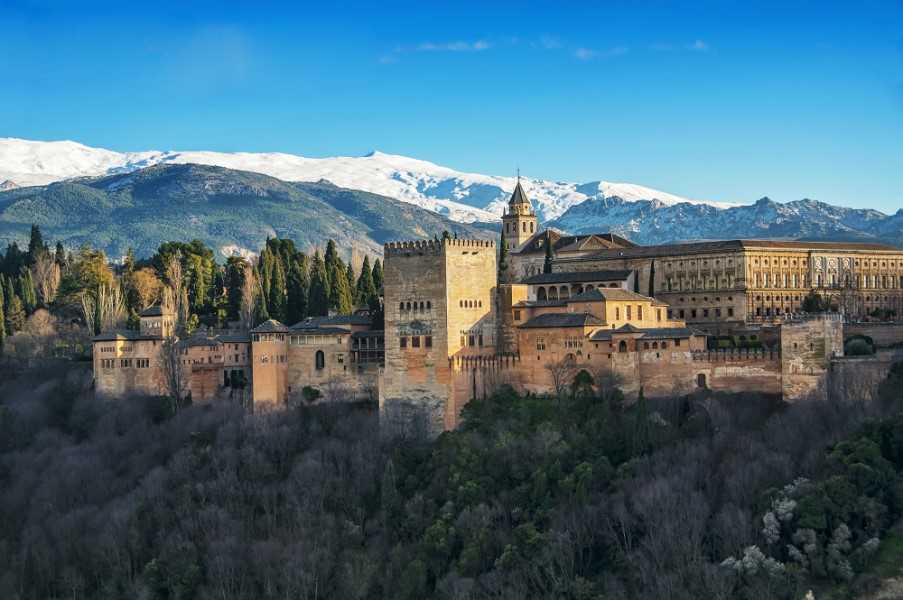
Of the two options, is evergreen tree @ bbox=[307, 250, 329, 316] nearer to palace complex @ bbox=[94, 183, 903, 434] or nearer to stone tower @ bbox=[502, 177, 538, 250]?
palace complex @ bbox=[94, 183, 903, 434]

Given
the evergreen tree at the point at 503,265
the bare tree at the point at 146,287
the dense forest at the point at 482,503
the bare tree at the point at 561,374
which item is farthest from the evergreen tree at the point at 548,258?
the bare tree at the point at 146,287

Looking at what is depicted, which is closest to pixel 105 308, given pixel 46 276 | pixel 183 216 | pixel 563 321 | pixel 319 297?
pixel 46 276

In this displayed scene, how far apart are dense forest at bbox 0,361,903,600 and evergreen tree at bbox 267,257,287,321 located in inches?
469

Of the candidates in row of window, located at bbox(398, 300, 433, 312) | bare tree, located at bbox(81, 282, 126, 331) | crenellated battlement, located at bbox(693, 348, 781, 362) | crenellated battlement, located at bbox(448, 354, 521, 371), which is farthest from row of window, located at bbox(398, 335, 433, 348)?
bare tree, located at bbox(81, 282, 126, 331)

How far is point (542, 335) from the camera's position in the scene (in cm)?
4984

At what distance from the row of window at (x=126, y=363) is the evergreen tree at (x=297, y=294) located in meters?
9.35

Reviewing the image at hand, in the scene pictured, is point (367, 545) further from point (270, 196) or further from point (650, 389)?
point (270, 196)

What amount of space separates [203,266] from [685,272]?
1123 inches

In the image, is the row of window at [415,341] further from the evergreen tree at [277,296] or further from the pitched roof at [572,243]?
the pitched roof at [572,243]

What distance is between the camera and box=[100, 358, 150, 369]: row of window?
59344mm

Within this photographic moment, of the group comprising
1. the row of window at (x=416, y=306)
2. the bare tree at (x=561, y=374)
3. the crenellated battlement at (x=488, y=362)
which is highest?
the row of window at (x=416, y=306)

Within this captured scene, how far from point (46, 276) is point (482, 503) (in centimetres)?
4229

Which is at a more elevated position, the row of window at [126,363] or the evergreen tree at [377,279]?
the evergreen tree at [377,279]

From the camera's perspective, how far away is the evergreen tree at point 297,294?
6681cm
